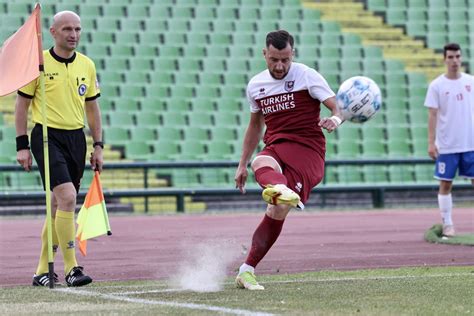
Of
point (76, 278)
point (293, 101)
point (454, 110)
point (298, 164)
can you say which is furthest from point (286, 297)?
point (454, 110)

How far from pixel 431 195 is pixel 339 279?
47.6ft

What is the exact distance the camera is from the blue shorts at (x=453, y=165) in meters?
13.8

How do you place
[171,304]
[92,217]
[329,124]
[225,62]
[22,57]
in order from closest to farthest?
[171,304]
[329,124]
[22,57]
[92,217]
[225,62]

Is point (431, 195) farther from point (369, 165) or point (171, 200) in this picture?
point (171, 200)

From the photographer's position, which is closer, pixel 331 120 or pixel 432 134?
pixel 331 120

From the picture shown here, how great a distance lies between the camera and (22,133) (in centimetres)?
944

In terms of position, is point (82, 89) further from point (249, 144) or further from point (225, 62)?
point (225, 62)

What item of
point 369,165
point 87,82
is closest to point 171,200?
point 369,165

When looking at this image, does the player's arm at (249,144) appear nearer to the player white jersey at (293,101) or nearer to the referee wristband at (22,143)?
the player white jersey at (293,101)

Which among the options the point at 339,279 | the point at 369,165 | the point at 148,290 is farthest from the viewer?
the point at 369,165

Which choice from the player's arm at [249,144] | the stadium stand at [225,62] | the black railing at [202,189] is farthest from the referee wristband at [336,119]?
the stadium stand at [225,62]

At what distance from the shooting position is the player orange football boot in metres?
8.23

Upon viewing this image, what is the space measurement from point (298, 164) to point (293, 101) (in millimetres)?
499

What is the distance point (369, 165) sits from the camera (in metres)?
23.5
